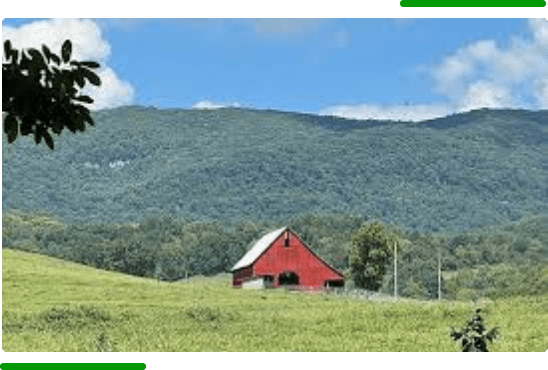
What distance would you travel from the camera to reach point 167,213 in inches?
669

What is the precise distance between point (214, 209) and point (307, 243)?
38.9 ft

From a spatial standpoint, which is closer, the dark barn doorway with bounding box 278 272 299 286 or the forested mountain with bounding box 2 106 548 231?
the forested mountain with bounding box 2 106 548 231

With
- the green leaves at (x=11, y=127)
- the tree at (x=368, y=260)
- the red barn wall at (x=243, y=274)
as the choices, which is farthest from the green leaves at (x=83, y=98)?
the red barn wall at (x=243, y=274)

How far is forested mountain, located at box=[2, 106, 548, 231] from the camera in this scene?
1270 centimetres

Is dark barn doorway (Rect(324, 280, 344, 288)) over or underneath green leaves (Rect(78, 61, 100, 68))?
underneath

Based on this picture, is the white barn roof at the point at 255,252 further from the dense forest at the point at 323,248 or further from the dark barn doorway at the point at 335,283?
the dark barn doorway at the point at 335,283

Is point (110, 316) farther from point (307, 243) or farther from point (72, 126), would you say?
point (307, 243)

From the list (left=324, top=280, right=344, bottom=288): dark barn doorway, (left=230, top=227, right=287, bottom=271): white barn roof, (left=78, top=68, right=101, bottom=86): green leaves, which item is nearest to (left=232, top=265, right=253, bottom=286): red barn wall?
(left=230, top=227, right=287, bottom=271): white barn roof

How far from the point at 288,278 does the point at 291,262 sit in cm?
181

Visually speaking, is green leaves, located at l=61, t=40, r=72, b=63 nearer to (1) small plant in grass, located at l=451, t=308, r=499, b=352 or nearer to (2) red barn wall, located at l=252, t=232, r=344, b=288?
(1) small plant in grass, located at l=451, t=308, r=499, b=352

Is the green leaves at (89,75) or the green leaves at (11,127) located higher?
the green leaves at (89,75)

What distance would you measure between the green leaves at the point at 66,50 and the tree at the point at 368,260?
62.7ft

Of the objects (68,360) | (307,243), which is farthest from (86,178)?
(307,243)

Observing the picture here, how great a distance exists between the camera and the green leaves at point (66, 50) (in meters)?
4.39
